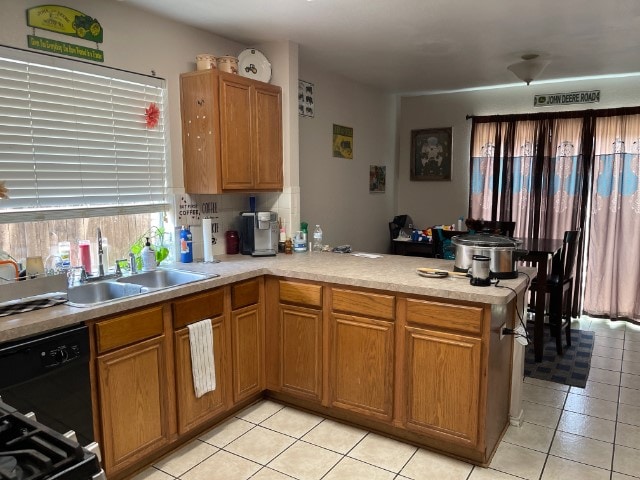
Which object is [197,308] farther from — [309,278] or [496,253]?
[496,253]

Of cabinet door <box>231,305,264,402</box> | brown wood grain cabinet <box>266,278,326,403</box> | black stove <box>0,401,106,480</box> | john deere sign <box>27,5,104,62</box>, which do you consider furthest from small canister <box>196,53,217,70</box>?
black stove <box>0,401,106,480</box>

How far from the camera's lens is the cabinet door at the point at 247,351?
280 centimetres

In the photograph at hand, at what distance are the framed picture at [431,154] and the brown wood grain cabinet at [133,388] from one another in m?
4.12

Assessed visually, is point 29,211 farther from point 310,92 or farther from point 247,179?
point 310,92

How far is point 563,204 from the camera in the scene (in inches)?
191

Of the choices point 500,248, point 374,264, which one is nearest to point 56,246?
point 374,264

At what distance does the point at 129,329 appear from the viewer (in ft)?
7.14

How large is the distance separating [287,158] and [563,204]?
10.1ft

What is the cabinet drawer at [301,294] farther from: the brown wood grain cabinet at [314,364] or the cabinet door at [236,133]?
the cabinet door at [236,133]

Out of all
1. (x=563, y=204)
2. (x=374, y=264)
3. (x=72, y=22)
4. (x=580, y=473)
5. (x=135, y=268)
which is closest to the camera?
(x=580, y=473)

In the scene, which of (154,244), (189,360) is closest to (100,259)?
(154,244)

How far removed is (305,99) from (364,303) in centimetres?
224

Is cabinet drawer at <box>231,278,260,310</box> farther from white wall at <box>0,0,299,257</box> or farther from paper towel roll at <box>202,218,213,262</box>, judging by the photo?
white wall at <box>0,0,299,257</box>

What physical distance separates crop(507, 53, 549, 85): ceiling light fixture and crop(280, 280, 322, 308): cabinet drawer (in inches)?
102
